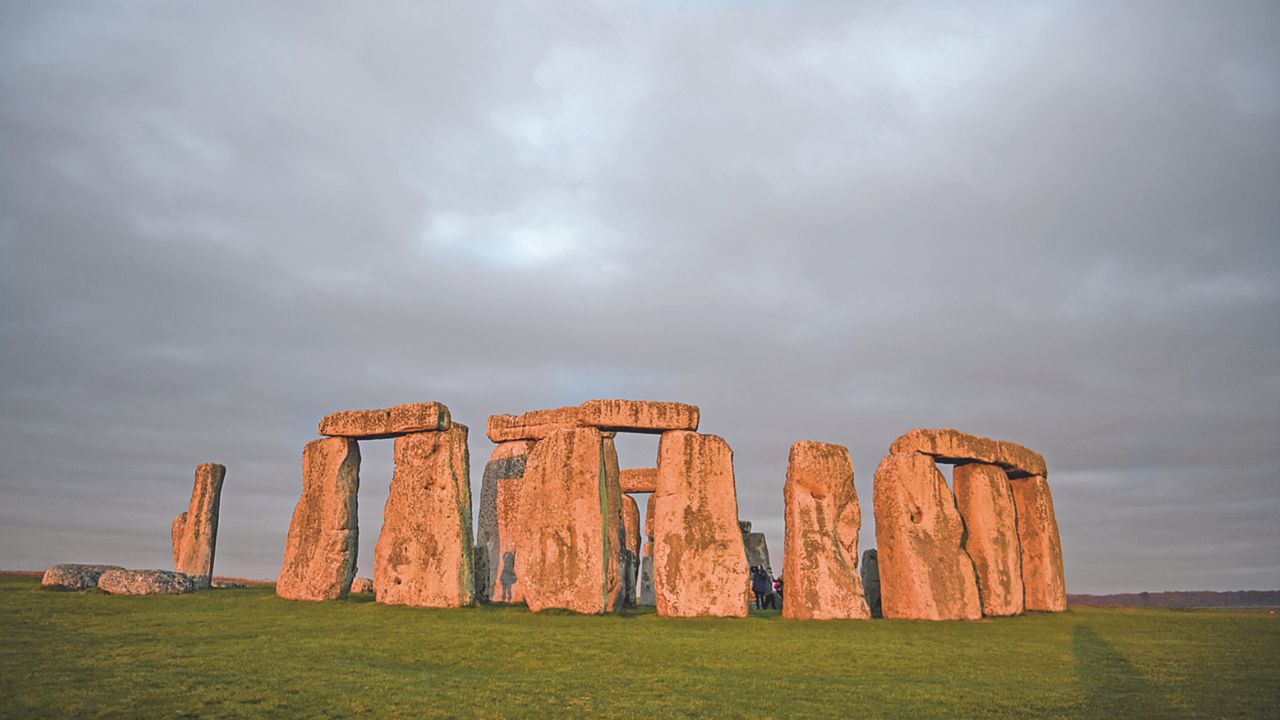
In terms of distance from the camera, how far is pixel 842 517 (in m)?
16.3

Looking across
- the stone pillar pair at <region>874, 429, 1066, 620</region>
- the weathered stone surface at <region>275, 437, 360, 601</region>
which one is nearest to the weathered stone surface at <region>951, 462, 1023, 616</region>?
the stone pillar pair at <region>874, 429, 1066, 620</region>

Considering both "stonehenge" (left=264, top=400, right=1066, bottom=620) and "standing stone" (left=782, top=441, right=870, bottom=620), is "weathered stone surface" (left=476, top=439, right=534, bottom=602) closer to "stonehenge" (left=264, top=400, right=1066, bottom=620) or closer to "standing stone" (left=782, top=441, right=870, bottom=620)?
"stonehenge" (left=264, top=400, right=1066, bottom=620)

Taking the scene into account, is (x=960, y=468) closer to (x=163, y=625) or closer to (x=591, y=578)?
(x=591, y=578)

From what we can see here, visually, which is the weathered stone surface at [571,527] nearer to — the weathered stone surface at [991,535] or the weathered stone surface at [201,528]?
the weathered stone surface at [991,535]

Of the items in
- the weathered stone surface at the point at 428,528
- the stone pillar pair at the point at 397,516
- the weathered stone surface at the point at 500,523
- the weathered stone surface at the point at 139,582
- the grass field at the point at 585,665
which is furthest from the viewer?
the weathered stone surface at the point at 500,523

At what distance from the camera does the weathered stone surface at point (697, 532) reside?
1557cm

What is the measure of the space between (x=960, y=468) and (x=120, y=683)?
52.7ft

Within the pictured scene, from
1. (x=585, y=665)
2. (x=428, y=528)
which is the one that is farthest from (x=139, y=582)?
(x=585, y=665)

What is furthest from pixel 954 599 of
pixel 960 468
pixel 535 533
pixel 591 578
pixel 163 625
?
pixel 163 625

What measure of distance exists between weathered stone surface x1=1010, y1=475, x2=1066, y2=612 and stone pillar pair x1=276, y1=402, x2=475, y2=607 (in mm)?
12877

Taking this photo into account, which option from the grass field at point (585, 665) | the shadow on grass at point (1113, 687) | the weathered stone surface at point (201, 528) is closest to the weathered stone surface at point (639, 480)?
the grass field at point (585, 665)

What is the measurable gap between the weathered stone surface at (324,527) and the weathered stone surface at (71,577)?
3.97 m

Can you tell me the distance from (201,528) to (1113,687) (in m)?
22.9

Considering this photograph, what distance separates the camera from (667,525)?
52.5 ft
